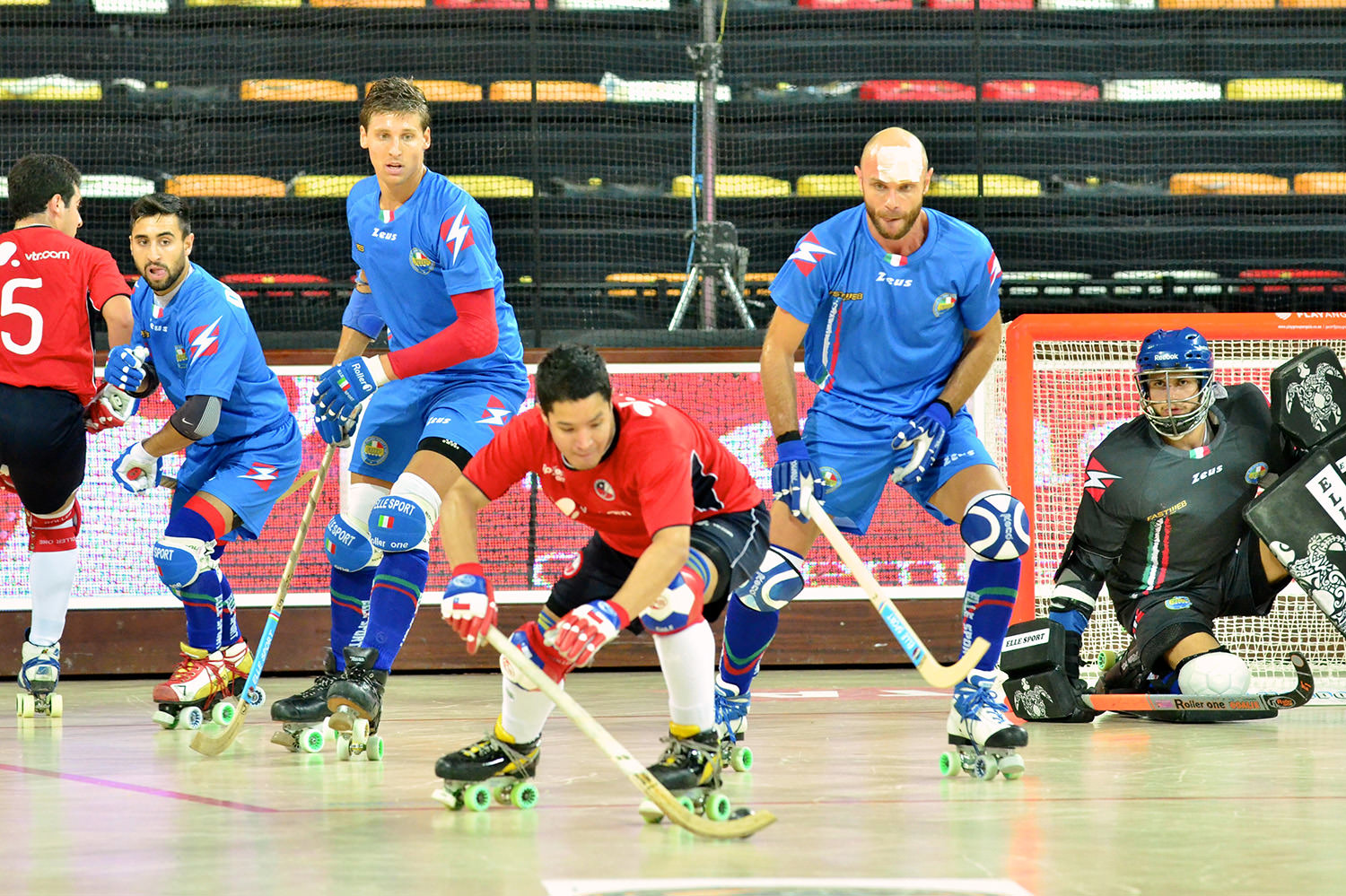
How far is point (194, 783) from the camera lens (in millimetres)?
3492

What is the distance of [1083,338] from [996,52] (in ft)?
11.7

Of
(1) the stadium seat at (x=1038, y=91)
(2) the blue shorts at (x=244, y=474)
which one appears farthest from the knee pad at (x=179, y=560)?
(1) the stadium seat at (x=1038, y=91)

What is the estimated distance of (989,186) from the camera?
8203mm

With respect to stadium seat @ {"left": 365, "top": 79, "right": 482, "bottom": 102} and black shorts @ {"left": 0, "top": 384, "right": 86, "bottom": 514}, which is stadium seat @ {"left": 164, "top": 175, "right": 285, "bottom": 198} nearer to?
stadium seat @ {"left": 365, "top": 79, "right": 482, "bottom": 102}

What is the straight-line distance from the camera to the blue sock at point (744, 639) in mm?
3918

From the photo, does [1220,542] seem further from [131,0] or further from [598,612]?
[131,0]

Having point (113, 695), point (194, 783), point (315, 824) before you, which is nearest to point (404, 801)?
point (315, 824)

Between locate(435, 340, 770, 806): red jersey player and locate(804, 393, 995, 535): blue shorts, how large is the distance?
612 millimetres

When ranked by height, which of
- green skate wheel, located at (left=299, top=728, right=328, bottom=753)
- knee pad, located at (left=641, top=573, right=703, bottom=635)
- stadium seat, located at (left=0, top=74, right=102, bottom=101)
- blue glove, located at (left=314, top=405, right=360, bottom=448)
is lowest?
green skate wheel, located at (left=299, top=728, right=328, bottom=753)

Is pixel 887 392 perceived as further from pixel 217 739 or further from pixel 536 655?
pixel 217 739

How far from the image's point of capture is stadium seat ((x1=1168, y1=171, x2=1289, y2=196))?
8.20 meters

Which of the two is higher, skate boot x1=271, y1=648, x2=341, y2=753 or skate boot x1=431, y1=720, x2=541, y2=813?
skate boot x1=431, y1=720, x2=541, y2=813

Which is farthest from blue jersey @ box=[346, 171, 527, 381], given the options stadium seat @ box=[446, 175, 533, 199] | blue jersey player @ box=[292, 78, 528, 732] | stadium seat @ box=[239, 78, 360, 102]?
stadium seat @ box=[239, 78, 360, 102]

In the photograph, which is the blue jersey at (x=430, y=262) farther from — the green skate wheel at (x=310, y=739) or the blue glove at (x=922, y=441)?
the blue glove at (x=922, y=441)
